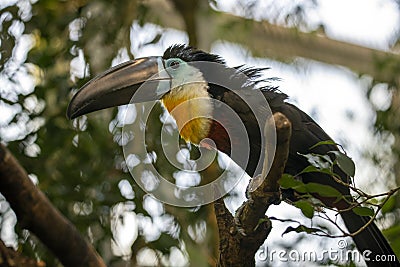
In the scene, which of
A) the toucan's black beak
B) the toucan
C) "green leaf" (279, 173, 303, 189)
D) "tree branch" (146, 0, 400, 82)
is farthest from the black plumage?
"tree branch" (146, 0, 400, 82)

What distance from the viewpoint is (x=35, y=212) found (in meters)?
1.11

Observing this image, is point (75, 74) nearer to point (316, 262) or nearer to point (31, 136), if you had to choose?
point (31, 136)

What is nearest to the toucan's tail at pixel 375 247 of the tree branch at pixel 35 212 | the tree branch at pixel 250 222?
the tree branch at pixel 250 222

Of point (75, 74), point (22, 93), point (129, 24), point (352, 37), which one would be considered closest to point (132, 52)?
point (129, 24)

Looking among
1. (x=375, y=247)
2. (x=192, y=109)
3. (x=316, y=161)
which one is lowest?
(x=375, y=247)

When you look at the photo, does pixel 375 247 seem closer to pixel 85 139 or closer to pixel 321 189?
pixel 321 189

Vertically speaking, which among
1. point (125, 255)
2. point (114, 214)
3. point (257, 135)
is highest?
point (257, 135)

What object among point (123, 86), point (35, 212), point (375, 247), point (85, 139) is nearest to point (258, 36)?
point (85, 139)

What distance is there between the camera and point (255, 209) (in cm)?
134

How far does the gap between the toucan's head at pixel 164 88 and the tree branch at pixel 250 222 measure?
0.37m

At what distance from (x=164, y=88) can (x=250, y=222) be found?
576 millimetres

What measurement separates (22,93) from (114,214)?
0.51m

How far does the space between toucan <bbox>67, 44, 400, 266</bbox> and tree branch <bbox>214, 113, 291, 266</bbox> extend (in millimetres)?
288

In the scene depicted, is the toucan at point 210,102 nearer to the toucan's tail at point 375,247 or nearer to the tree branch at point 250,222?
the toucan's tail at point 375,247
